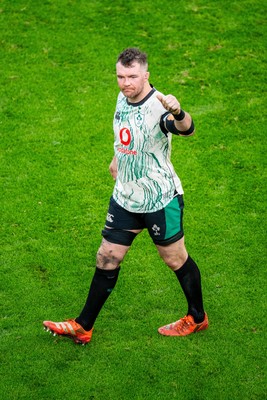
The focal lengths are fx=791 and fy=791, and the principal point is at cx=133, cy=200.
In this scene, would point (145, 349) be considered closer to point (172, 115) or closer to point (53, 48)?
point (172, 115)

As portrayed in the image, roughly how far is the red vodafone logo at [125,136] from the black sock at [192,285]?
1131 millimetres

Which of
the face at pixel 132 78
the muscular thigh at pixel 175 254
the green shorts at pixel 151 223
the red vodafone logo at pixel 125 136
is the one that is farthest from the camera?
the muscular thigh at pixel 175 254

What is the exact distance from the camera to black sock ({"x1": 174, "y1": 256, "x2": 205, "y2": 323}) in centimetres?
637

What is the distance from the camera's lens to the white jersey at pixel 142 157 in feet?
19.1

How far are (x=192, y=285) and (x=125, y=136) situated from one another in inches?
54.2

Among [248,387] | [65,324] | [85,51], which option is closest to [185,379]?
[248,387]

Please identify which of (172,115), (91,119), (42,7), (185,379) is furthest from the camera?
(42,7)

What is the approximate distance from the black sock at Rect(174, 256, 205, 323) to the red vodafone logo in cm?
113

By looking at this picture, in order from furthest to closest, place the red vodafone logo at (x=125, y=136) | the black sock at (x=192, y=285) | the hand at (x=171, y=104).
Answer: the black sock at (x=192, y=285)
the red vodafone logo at (x=125, y=136)
the hand at (x=171, y=104)

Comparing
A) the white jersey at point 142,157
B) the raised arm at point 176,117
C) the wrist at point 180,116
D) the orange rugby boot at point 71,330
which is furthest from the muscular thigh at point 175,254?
the wrist at point 180,116

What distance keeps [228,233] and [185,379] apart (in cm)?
204

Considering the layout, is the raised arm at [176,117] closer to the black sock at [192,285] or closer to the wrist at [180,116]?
the wrist at [180,116]

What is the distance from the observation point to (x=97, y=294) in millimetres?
6352

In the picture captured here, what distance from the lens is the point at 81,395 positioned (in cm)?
594
